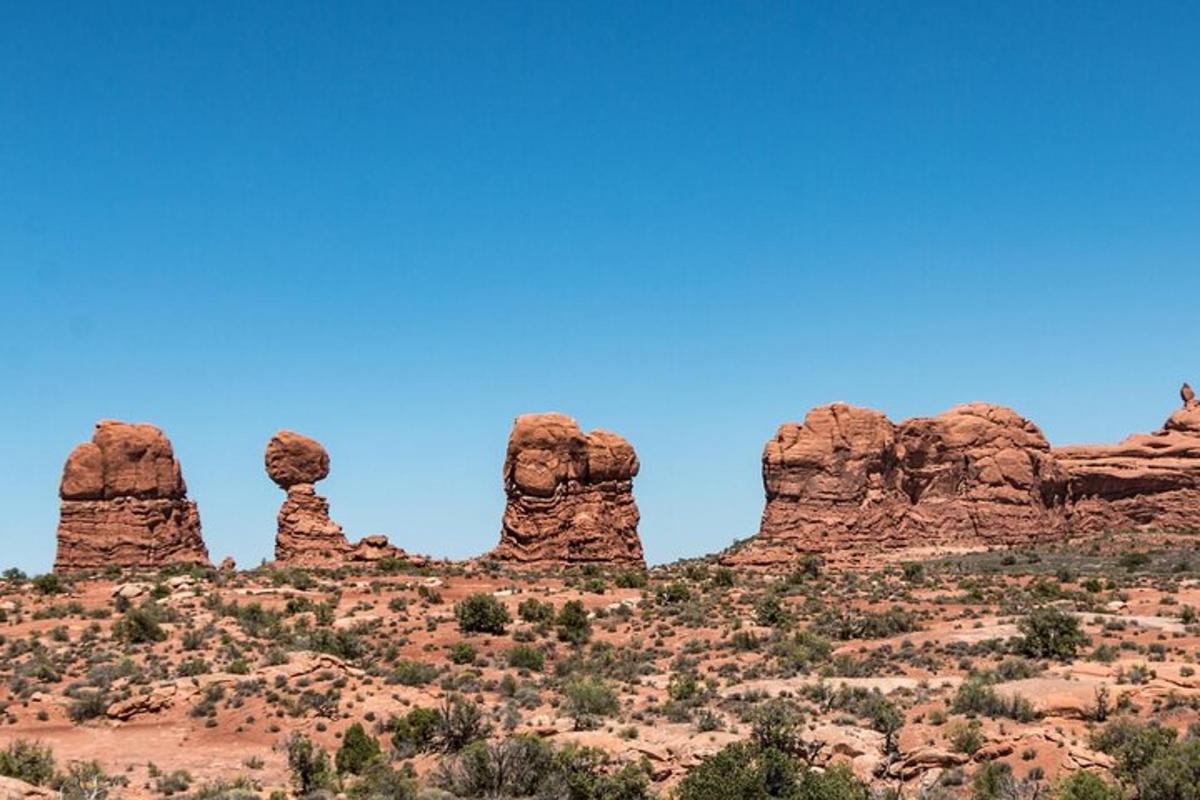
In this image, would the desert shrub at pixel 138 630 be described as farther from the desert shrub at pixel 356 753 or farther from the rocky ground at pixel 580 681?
the desert shrub at pixel 356 753

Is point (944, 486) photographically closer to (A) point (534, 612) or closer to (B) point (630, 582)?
(B) point (630, 582)

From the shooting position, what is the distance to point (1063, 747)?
2323 centimetres

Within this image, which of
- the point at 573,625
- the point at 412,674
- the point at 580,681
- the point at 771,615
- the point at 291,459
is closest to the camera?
the point at 580,681

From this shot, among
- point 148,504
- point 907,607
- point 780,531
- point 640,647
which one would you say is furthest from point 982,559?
point 148,504

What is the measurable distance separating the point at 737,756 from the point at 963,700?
24.2ft

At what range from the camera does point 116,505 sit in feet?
179

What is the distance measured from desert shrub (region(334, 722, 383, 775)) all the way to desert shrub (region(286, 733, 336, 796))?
361 millimetres

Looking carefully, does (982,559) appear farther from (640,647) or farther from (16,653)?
(16,653)

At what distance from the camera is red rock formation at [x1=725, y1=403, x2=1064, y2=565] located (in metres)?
65.2

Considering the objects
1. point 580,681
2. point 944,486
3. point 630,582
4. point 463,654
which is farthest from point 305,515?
point 944,486

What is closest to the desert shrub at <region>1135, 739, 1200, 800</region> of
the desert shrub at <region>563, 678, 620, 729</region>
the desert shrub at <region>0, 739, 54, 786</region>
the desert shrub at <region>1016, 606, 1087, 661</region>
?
the desert shrub at <region>1016, 606, 1087, 661</region>

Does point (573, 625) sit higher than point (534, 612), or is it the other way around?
point (534, 612)

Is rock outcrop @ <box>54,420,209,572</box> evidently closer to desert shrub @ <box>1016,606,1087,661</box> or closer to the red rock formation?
the red rock formation

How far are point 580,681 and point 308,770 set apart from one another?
9.72m
